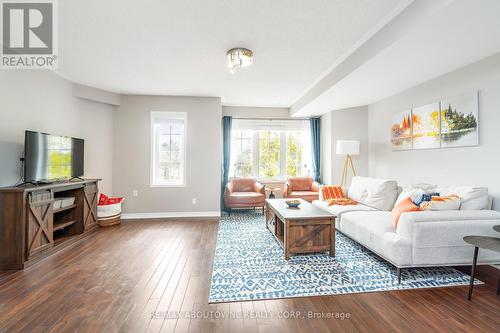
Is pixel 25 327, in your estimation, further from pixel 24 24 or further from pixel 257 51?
pixel 257 51

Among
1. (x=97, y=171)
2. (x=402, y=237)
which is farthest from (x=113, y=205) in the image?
(x=402, y=237)

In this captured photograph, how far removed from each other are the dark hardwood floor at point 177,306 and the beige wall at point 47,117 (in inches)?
62.7

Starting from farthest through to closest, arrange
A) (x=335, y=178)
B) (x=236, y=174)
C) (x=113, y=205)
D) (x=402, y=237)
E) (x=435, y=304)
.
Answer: (x=236, y=174) → (x=335, y=178) → (x=113, y=205) → (x=402, y=237) → (x=435, y=304)

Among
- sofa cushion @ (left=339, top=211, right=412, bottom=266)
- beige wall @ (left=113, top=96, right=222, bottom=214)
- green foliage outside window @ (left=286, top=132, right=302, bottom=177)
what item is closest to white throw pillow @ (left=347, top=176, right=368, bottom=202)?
sofa cushion @ (left=339, top=211, right=412, bottom=266)

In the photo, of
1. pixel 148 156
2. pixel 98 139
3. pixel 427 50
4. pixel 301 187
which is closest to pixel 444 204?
pixel 427 50

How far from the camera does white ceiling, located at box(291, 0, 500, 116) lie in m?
1.75

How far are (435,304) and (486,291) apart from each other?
66 centimetres

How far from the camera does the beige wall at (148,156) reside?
4.60 metres

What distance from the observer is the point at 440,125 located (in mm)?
3137

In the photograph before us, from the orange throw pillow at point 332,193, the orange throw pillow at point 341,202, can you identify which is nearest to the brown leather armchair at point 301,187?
the orange throw pillow at point 332,193

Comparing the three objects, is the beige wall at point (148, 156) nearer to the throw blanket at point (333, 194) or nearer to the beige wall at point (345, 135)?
the throw blanket at point (333, 194)

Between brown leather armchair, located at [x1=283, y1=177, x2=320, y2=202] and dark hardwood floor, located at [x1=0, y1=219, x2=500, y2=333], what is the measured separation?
2.89 m

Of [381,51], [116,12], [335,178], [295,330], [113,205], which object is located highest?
[116,12]

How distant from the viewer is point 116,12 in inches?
81.5
